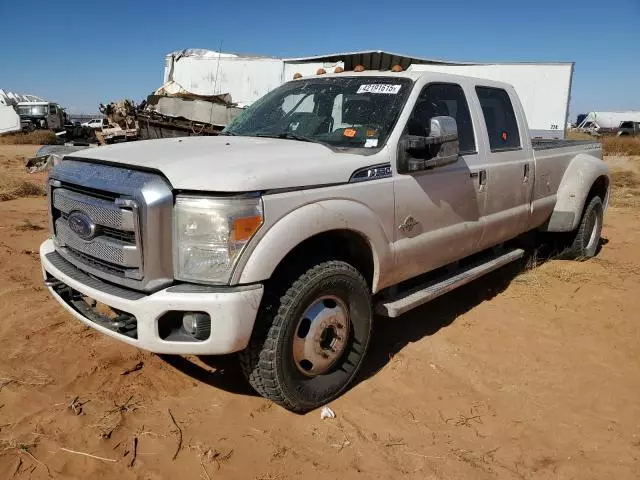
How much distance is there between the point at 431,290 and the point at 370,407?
998mm

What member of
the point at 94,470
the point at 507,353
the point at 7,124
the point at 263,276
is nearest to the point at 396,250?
the point at 263,276

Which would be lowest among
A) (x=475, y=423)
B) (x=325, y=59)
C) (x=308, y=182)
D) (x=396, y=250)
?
(x=475, y=423)

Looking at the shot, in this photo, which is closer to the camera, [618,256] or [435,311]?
[435,311]

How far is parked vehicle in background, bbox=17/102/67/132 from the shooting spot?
95.8ft

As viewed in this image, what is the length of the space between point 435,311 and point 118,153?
3.01 meters

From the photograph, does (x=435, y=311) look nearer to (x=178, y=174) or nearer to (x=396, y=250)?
(x=396, y=250)

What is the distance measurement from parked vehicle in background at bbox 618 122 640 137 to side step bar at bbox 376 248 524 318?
47688mm

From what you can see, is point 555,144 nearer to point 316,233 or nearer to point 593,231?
point 593,231

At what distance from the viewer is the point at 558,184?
5480 mm

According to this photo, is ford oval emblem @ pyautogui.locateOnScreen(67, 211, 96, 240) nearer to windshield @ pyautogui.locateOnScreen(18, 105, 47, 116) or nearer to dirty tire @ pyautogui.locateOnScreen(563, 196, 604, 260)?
dirty tire @ pyautogui.locateOnScreen(563, 196, 604, 260)

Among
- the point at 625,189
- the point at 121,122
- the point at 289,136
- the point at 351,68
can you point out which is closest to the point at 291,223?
the point at 289,136

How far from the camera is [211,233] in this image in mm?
2520

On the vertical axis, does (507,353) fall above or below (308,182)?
below

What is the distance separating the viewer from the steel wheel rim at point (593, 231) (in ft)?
20.4
